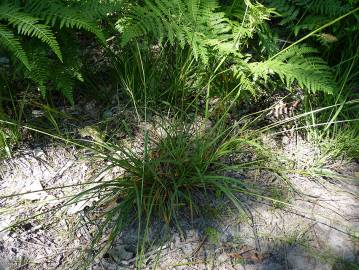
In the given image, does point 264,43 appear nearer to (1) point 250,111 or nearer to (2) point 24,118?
(1) point 250,111

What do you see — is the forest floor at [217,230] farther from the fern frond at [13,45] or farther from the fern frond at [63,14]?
the fern frond at [63,14]

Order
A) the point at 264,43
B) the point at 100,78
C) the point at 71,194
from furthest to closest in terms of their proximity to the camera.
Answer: the point at 100,78
the point at 264,43
the point at 71,194

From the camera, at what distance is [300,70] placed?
236 cm

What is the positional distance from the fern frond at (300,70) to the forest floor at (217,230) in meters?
0.41

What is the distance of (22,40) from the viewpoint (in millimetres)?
2381

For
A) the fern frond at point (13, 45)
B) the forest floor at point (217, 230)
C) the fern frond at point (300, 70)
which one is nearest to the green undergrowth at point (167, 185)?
the forest floor at point (217, 230)

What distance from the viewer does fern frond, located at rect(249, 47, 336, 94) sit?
2.31 meters

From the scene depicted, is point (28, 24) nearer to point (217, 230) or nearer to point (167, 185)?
point (167, 185)

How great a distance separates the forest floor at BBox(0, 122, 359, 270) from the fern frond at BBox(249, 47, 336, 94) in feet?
1.36

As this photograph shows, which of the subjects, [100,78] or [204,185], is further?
[100,78]

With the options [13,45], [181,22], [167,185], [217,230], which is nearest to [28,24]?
[13,45]

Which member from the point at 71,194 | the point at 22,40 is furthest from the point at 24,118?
the point at 71,194

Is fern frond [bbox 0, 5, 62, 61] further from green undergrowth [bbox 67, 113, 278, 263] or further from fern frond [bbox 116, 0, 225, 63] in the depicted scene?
green undergrowth [bbox 67, 113, 278, 263]

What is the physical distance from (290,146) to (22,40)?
1.61 meters
